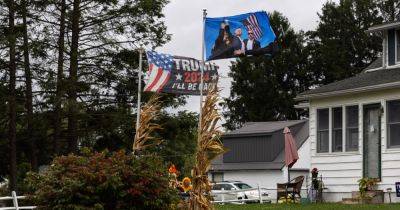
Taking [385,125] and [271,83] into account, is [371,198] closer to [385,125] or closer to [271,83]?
[385,125]

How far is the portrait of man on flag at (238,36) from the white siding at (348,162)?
7.15 meters

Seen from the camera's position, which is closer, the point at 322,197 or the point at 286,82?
the point at 322,197

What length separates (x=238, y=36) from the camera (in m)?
18.1

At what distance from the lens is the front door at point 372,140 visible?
2442 centimetres

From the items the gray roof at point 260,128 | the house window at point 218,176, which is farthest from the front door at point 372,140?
the house window at point 218,176

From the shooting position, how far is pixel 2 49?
107ft

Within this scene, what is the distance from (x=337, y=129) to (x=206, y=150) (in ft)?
51.4

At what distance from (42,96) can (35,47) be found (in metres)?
1.99

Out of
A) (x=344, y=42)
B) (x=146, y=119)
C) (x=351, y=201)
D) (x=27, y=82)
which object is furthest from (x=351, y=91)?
(x=344, y=42)

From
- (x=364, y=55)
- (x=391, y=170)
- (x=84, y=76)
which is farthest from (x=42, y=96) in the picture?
(x=364, y=55)

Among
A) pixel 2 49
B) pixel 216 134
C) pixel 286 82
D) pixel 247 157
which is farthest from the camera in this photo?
pixel 286 82

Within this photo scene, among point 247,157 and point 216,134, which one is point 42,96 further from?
point 216,134

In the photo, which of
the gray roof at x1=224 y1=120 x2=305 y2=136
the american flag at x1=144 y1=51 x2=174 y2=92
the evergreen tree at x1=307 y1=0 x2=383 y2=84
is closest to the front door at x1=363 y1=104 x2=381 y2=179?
the american flag at x1=144 y1=51 x2=174 y2=92

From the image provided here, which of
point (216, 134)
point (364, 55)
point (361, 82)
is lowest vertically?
point (216, 134)
